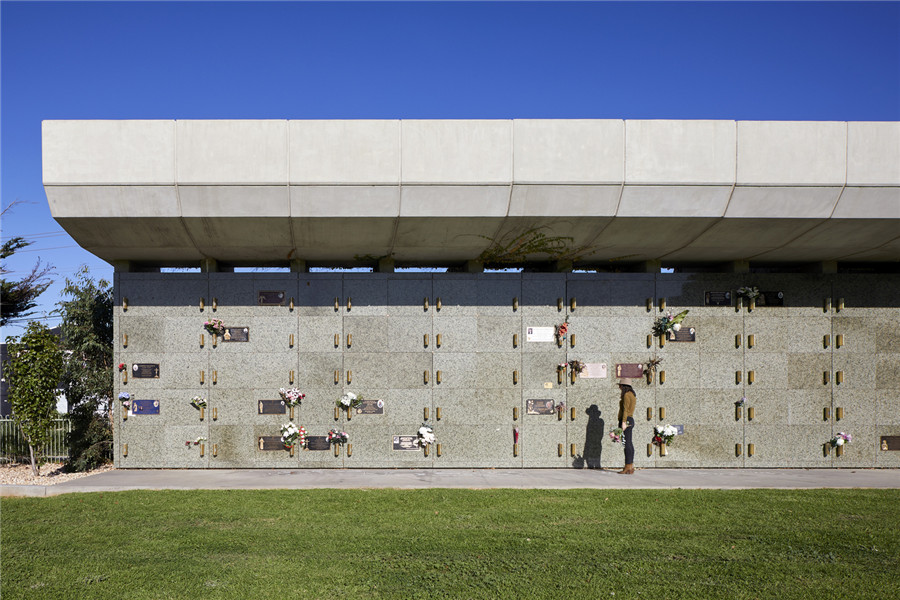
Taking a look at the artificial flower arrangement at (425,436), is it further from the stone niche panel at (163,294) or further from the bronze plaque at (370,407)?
the stone niche panel at (163,294)

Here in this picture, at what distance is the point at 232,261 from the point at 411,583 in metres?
7.66

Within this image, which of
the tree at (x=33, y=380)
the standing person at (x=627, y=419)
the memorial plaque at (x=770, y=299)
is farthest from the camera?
the memorial plaque at (x=770, y=299)

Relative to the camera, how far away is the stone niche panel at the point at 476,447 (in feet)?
33.0

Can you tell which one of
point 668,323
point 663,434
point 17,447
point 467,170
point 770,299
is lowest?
point 17,447

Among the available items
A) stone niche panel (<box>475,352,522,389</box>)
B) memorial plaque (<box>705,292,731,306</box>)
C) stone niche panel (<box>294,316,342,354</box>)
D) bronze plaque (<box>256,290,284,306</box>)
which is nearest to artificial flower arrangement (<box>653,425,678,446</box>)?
memorial plaque (<box>705,292,731,306</box>)

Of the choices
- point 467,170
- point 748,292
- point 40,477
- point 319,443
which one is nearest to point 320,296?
point 319,443

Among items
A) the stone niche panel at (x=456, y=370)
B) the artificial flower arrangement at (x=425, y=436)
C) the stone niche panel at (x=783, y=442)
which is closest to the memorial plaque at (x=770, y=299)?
the stone niche panel at (x=783, y=442)

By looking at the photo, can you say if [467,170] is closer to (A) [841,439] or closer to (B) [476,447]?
(B) [476,447]

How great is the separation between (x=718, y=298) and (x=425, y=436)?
6298 millimetres

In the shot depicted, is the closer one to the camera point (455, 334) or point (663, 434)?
point (663, 434)

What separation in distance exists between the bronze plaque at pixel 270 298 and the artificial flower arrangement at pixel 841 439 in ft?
35.8

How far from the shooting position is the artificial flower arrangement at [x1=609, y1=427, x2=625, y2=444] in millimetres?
10086

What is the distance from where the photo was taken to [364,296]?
10.2 meters

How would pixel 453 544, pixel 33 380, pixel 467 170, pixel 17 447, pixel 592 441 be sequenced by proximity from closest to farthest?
1. pixel 453 544
2. pixel 467 170
3. pixel 33 380
4. pixel 592 441
5. pixel 17 447
